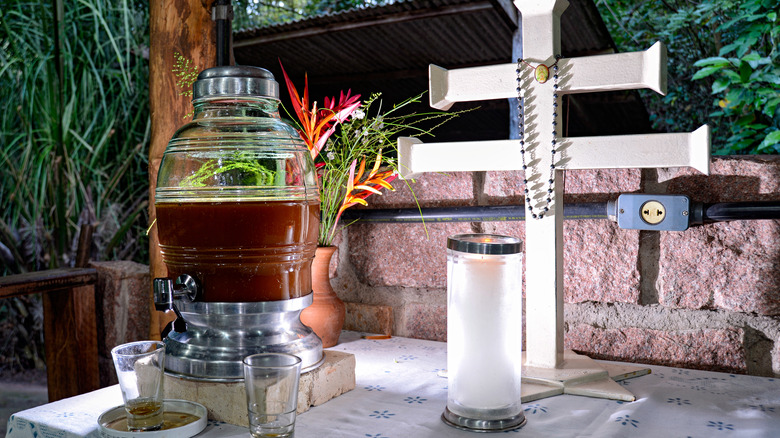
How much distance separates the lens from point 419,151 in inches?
43.3

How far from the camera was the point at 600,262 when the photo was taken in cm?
121

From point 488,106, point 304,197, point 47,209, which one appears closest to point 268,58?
point 488,106

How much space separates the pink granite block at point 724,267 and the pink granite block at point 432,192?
43 centimetres

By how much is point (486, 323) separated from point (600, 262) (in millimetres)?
508

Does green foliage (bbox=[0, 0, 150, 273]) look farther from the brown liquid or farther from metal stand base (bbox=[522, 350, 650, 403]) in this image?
metal stand base (bbox=[522, 350, 650, 403])

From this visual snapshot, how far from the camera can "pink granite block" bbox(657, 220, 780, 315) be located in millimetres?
1092

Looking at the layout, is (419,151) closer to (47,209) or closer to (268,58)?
(47,209)

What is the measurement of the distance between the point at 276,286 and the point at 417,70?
432 centimetres

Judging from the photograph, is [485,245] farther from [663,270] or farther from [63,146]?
[63,146]

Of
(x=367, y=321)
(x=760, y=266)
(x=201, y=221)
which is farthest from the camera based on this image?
(x=367, y=321)

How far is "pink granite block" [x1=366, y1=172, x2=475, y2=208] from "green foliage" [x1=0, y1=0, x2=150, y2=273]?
7.06 ft

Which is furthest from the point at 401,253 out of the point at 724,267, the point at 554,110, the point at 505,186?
the point at 724,267

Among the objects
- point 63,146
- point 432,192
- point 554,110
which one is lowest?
point 432,192

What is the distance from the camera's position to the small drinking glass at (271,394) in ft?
2.38
